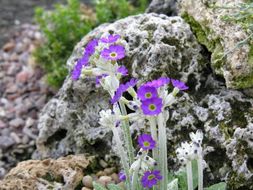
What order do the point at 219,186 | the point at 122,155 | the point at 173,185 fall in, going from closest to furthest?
the point at 122,155
the point at 173,185
the point at 219,186

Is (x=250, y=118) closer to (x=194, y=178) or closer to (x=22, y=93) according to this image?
(x=194, y=178)

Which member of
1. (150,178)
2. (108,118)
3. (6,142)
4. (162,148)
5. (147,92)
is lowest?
(6,142)

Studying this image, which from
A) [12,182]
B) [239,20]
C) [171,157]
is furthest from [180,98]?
[12,182]

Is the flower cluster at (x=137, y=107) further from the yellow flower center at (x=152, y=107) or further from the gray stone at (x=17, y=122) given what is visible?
the gray stone at (x=17, y=122)

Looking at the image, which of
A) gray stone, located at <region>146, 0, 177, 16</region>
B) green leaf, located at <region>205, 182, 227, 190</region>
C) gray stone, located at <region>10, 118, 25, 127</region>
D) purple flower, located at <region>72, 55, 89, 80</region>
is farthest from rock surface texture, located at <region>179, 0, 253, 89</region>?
gray stone, located at <region>10, 118, 25, 127</region>

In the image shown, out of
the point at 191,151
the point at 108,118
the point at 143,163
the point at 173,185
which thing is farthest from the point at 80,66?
the point at 173,185

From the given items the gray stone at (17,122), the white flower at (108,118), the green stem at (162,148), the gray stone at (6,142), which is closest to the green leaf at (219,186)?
the green stem at (162,148)

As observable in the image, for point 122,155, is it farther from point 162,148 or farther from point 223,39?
point 223,39
